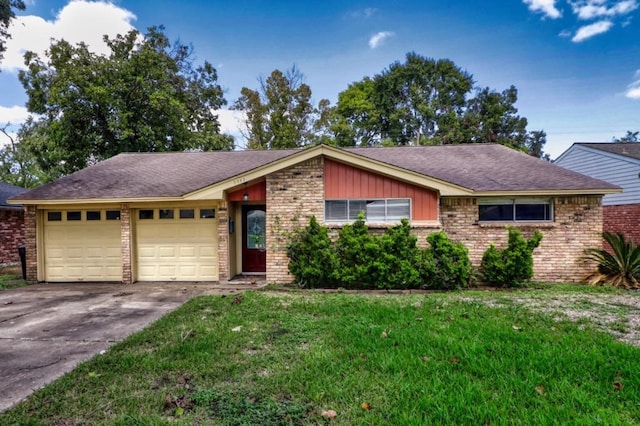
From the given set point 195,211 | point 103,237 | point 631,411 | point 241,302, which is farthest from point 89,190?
point 631,411

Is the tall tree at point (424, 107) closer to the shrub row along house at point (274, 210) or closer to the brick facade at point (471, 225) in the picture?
the shrub row along house at point (274, 210)

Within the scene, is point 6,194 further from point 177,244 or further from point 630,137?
point 630,137

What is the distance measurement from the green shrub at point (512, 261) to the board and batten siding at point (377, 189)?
1743mm

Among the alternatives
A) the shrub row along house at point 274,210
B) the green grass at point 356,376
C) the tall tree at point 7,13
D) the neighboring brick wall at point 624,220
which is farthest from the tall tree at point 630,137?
the tall tree at point 7,13

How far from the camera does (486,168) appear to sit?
10180mm

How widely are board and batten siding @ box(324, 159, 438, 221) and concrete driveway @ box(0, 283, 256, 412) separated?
370cm

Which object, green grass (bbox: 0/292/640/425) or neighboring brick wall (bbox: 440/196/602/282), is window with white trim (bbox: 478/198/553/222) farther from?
green grass (bbox: 0/292/640/425)

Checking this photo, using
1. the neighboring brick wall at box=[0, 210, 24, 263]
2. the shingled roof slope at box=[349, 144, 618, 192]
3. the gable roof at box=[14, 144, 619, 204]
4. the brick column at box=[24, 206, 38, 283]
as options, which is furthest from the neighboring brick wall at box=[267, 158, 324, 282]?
the neighboring brick wall at box=[0, 210, 24, 263]

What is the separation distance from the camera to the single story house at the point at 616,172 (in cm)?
1234

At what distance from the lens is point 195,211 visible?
31.2 ft

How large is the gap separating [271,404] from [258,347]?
1452 millimetres

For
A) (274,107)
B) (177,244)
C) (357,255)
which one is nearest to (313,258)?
(357,255)

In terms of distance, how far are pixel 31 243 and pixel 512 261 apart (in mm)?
13439

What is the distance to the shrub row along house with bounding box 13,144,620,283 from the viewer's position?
848 centimetres
